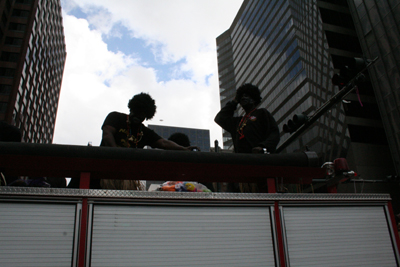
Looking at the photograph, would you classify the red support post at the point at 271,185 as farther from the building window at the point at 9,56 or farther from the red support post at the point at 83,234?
the building window at the point at 9,56

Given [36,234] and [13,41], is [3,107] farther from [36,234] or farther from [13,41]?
[36,234]

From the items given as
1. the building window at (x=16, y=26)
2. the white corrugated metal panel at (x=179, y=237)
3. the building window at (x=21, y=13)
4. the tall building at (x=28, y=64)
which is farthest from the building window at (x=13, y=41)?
the white corrugated metal panel at (x=179, y=237)

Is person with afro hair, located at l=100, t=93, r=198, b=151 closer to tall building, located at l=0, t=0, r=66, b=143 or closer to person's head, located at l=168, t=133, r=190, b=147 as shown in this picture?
person's head, located at l=168, t=133, r=190, b=147

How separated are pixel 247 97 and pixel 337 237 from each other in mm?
2503

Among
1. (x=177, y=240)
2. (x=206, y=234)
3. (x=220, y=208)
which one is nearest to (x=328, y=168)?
(x=220, y=208)

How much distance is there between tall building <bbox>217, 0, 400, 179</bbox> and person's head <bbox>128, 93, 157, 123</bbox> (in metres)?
24.1

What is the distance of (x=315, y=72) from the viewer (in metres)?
44.9

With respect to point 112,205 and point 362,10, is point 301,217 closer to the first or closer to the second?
point 112,205

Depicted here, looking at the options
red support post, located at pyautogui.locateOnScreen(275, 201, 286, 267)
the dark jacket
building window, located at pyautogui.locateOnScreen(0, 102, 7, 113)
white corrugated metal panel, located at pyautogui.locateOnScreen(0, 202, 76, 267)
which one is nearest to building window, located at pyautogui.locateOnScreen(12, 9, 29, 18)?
building window, located at pyautogui.locateOnScreen(0, 102, 7, 113)

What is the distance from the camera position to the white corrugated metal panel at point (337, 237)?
2.19m

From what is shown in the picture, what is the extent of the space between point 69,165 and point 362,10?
38.2m

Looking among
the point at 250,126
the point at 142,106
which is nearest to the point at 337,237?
the point at 250,126

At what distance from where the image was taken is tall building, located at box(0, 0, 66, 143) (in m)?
42.2

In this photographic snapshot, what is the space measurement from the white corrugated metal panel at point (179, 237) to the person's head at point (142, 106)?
78.0 inches
